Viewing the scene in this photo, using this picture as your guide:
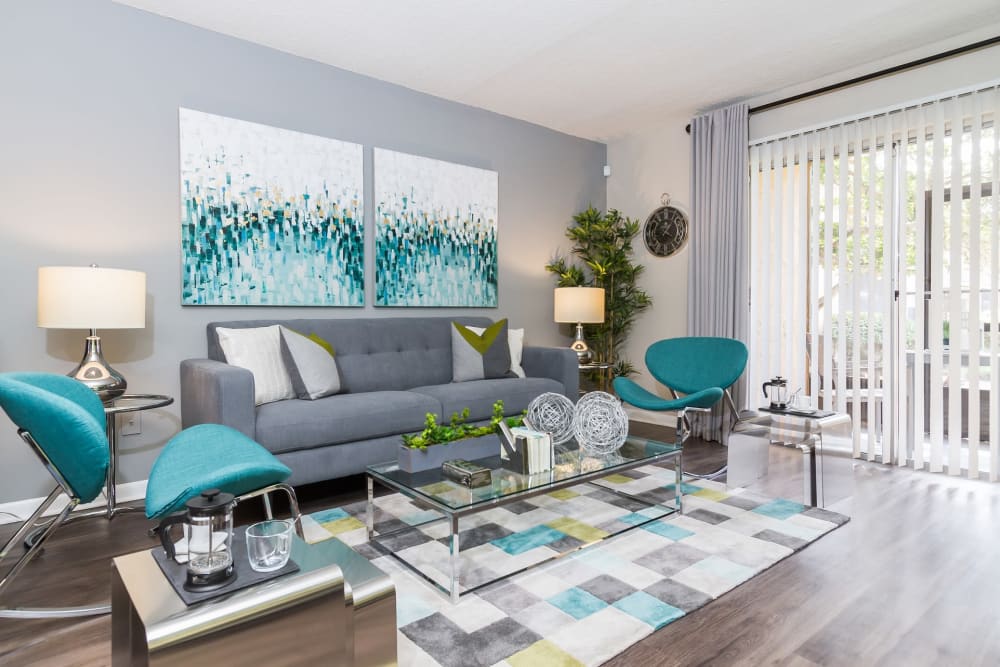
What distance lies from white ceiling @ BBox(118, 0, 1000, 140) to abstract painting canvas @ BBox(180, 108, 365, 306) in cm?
58

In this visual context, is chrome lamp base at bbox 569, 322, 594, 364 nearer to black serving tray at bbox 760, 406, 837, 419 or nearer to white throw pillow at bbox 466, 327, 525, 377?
white throw pillow at bbox 466, 327, 525, 377

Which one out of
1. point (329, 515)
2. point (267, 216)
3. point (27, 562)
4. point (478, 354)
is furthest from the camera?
point (478, 354)

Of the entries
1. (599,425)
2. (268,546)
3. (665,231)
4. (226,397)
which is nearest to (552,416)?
(599,425)

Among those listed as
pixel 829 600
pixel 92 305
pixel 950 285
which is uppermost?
pixel 950 285

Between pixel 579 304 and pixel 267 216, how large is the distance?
2.44m

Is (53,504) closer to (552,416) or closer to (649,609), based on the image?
(552,416)

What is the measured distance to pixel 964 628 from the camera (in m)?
1.74

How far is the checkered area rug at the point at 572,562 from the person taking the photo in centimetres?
167

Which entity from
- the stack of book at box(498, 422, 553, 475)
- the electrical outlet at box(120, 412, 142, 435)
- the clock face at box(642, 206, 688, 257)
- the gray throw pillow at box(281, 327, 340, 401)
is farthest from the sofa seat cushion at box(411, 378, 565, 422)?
the clock face at box(642, 206, 688, 257)

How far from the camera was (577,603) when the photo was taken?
188cm

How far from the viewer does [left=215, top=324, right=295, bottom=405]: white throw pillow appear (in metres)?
3.03

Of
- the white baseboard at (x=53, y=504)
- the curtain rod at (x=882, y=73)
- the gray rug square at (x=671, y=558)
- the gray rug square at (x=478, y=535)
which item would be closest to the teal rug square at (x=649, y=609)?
the gray rug square at (x=671, y=558)

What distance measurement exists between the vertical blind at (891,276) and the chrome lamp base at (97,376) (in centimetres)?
410

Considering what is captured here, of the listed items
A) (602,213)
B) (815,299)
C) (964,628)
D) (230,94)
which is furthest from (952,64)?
(230,94)
